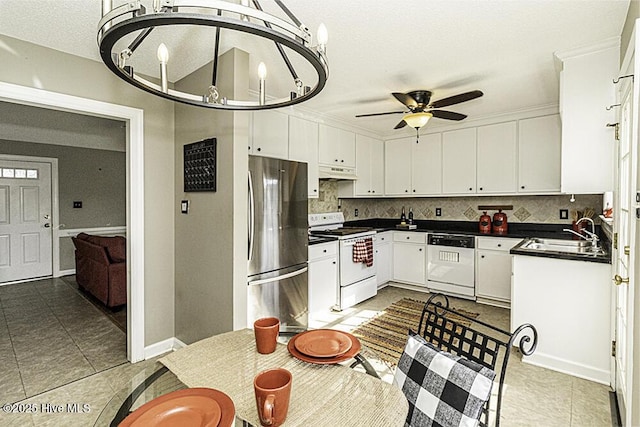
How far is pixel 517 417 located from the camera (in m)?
2.01

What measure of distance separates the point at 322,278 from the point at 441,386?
2688 millimetres

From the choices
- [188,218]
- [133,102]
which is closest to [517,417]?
[188,218]

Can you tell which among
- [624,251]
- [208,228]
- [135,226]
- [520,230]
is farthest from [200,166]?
[520,230]

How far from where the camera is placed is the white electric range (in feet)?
13.0

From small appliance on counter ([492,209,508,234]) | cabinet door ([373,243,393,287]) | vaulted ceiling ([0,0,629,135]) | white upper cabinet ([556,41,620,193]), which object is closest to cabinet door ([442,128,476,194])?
small appliance on counter ([492,209,508,234])

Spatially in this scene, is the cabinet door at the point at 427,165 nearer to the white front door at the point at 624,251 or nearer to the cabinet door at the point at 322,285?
the cabinet door at the point at 322,285

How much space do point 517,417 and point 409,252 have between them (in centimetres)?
288

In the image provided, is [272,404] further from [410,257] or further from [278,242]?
[410,257]

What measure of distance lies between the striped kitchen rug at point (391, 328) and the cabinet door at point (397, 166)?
71.8 inches

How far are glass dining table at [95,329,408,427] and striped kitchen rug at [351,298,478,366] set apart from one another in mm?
1532

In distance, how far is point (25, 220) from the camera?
5.50 meters

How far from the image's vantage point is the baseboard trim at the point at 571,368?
2.37 metres

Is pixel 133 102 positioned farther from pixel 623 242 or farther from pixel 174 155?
pixel 623 242

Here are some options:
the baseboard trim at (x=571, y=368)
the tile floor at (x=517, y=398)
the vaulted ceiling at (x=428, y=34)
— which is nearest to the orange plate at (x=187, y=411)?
the tile floor at (x=517, y=398)
